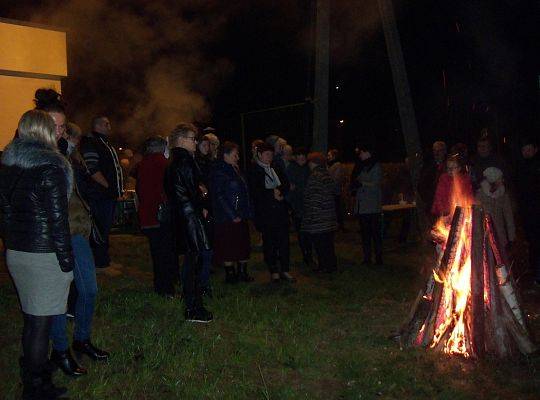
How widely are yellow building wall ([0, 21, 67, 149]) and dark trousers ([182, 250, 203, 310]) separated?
8.52m

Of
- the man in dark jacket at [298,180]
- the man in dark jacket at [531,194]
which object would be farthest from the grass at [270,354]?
the man in dark jacket at [298,180]

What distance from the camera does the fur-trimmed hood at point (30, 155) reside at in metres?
3.87

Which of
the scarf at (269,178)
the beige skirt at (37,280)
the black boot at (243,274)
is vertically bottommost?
the black boot at (243,274)

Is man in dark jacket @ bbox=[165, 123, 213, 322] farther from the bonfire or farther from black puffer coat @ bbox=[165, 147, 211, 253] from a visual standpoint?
the bonfire

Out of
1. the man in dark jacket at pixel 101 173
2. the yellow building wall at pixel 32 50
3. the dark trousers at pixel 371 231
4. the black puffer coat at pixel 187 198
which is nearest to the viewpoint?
the black puffer coat at pixel 187 198

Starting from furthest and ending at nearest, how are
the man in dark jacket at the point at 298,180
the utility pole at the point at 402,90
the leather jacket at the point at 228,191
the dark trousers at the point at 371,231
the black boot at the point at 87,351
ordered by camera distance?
the utility pole at the point at 402,90, the man in dark jacket at the point at 298,180, the dark trousers at the point at 371,231, the leather jacket at the point at 228,191, the black boot at the point at 87,351

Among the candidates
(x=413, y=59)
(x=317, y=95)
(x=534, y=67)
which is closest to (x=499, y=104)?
(x=534, y=67)

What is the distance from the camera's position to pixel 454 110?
22.8 metres

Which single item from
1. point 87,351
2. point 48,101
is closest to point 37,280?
point 87,351

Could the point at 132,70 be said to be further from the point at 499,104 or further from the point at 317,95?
the point at 499,104

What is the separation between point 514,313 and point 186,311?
9.65 ft

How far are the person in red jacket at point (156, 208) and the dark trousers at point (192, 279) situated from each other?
1.07 metres

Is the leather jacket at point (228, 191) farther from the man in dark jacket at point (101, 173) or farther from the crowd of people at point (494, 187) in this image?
the crowd of people at point (494, 187)

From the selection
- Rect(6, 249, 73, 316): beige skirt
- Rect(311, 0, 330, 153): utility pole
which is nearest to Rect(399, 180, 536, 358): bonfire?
Rect(6, 249, 73, 316): beige skirt
